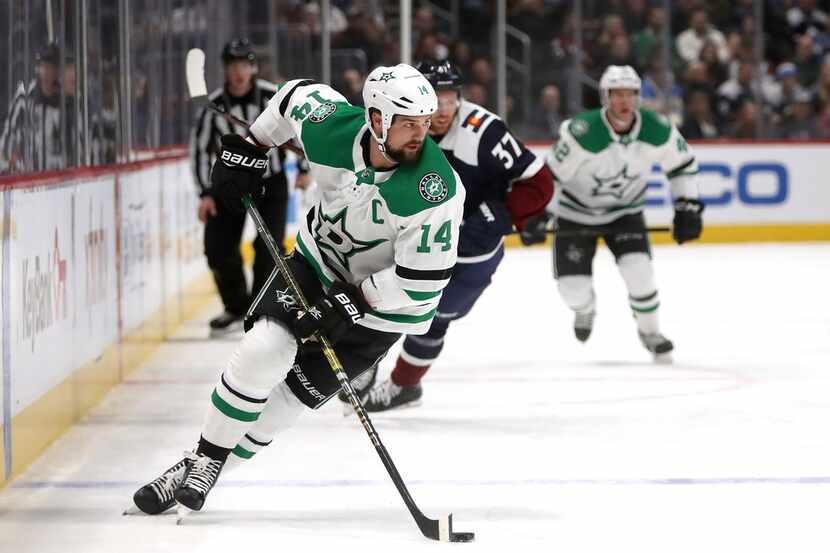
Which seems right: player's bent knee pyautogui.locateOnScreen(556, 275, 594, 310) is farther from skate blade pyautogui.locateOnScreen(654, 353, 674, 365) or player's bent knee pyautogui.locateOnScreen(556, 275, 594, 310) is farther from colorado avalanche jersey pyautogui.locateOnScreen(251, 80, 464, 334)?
colorado avalanche jersey pyautogui.locateOnScreen(251, 80, 464, 334)

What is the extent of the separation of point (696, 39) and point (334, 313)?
8.94 meters

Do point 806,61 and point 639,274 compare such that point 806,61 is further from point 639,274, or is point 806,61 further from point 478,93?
point 639,274

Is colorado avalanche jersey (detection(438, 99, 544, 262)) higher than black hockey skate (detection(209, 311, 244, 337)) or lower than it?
higher

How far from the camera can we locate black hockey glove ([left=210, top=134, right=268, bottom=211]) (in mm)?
3598

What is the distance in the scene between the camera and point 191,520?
11.1ft

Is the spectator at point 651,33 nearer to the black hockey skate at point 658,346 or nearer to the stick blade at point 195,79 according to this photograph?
the black hockey skate at point 658,346

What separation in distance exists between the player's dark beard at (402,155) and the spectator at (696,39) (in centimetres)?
870

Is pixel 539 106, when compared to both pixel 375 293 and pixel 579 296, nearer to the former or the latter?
pixel 579 296

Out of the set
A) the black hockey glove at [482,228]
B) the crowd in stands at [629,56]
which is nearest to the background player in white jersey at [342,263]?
the black hockey glove at [482,228]

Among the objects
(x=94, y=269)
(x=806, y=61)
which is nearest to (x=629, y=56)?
(x=806, y=61)

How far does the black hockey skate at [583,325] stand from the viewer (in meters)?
6.17

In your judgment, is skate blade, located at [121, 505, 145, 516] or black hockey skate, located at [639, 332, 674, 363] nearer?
skate blade, located at [121, 505, 145, 516]

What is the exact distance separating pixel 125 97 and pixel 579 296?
210 cm

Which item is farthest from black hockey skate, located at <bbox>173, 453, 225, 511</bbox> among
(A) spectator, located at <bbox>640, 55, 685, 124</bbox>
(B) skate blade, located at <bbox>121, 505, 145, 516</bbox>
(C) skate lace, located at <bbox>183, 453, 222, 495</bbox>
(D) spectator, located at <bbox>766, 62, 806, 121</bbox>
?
(D) spectator, located at <bbox>766, 62, 806, 121</bbox>
